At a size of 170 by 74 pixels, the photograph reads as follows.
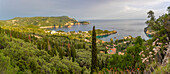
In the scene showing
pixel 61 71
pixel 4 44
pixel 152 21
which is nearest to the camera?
pixel 152 21

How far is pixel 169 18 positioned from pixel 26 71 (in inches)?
797

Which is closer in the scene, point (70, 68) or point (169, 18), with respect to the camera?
point (169, 18)

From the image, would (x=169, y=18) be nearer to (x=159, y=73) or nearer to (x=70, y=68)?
(x=159, y=73)

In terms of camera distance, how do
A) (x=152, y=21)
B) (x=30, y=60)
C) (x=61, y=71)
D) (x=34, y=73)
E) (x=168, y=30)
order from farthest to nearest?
(x=30, y=60) < (x=61, y=71) < (x=34, y=73) < (x=152, y=21) < (x=168, y=30)

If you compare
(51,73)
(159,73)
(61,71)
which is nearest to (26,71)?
(51,73)

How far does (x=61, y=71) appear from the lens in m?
17.4

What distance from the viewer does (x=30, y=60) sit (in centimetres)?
1903

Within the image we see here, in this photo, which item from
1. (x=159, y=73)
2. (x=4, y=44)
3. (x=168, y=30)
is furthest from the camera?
(x=4, y=44)

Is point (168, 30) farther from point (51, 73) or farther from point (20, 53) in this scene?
point (20, 53)

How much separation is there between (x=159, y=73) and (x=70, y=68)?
723 inches

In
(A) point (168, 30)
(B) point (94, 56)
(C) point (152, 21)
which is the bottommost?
(B) point (94, 56)

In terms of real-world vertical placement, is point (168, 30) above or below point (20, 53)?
above

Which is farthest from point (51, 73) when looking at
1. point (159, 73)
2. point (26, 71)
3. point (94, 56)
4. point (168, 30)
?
point (168, 30)

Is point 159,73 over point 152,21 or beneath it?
beneath
